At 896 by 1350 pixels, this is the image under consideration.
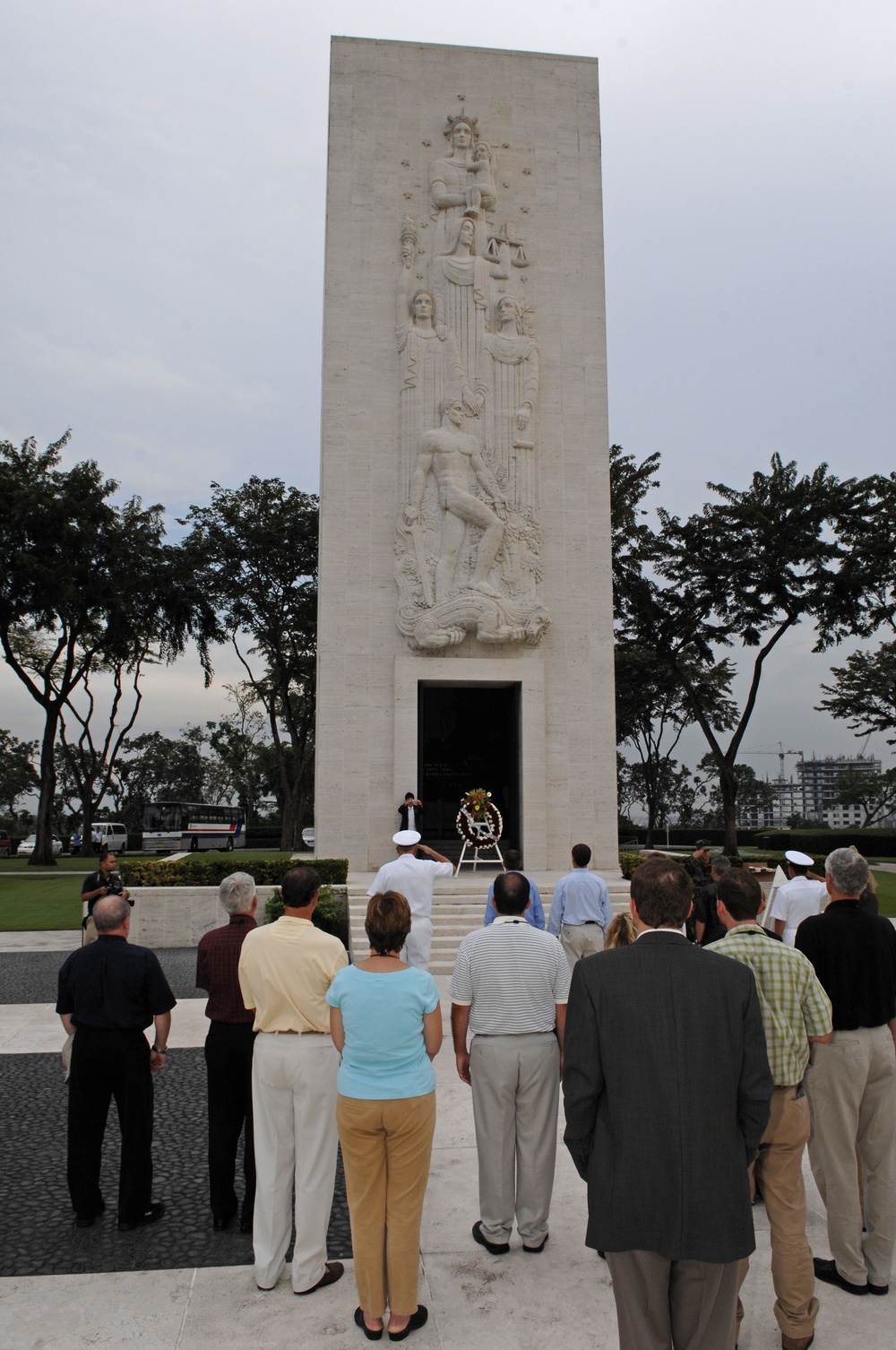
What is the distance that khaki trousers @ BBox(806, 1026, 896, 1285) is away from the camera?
167 inches

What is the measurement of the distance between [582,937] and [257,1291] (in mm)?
4290

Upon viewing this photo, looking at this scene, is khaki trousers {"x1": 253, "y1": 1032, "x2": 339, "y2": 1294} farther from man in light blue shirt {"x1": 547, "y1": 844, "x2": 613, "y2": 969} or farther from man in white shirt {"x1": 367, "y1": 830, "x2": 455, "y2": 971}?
man in light blue shirt {"x1": 547, "y1": 844, "x2": 613, "y2": 969}

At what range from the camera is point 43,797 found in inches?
1212

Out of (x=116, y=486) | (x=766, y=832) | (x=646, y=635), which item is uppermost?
(x=116, y=486)

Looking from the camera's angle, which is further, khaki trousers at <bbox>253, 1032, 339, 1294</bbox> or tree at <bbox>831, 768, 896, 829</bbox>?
tree at <bbox>831, 768, 896, 829</bbox>

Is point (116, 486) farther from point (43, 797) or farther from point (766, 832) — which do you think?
point (766, 832)

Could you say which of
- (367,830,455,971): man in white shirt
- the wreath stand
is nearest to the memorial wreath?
the wreath stand

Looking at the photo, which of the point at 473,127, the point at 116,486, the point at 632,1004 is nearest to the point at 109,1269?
the point at 632,1004

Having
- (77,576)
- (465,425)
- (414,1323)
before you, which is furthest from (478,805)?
(77,576)

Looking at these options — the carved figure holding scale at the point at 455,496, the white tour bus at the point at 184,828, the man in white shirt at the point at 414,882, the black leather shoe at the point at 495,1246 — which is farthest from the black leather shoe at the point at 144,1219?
the white tour bus at the point at 184,828

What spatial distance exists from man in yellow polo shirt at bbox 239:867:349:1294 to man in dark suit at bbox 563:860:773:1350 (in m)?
1.65

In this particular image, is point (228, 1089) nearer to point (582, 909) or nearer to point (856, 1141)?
point (856, 1141)

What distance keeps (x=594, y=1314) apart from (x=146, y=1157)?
239cm

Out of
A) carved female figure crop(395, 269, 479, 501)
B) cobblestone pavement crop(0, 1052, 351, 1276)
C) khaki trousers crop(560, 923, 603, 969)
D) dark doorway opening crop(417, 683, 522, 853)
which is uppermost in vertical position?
carved female figure crop(395, 269, 479, 501)
